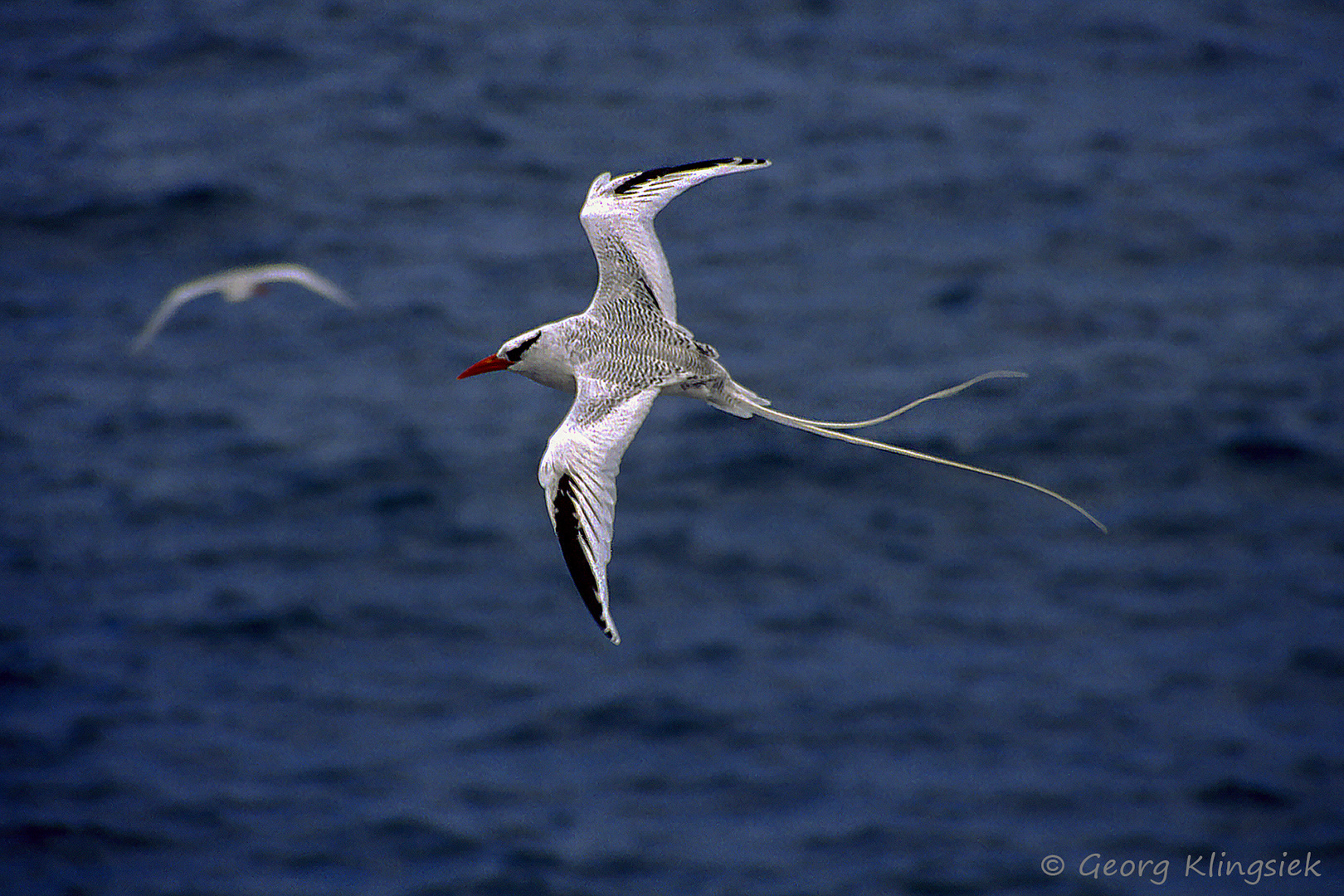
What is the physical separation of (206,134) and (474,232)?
677cm

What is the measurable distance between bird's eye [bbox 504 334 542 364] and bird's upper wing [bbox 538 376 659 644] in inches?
21.4

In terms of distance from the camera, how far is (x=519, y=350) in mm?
10352

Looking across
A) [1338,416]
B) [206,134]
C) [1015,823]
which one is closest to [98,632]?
[206,134]

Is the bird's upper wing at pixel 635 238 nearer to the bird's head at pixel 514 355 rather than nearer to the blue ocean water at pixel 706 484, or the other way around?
the bird's head at pixel 514 355

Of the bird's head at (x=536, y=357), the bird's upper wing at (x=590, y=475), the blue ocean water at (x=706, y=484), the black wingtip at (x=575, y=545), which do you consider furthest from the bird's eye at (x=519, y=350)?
the blue ocean water at (x=706, y=484)

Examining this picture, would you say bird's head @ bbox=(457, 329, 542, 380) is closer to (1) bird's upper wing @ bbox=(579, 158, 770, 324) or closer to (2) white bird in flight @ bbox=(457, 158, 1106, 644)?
(2) white bird in flight @ bbox=(457, 158, 1106, 644)

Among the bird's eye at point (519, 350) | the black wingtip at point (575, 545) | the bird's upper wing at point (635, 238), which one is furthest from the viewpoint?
the bird's upper wing at point (635, 238)

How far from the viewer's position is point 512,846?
2239 centimetres

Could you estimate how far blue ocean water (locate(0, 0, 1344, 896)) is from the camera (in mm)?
22969

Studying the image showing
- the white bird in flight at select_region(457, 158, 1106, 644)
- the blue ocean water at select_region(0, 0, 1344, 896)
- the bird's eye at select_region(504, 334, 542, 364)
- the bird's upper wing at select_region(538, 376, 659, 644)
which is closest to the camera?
the bird's upper wing at select_region(538, 376, 659, 644)

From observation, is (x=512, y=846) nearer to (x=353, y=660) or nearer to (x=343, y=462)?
(x=353, y=660)

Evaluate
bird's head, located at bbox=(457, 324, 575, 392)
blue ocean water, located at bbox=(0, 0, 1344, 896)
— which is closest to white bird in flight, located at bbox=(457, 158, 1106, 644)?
bird's head, located at bbox=(457, 324, 575, 392)

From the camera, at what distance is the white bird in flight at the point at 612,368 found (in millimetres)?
9180

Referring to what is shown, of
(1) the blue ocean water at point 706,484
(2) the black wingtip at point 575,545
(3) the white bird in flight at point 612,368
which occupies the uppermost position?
(3) the white bird in flight at point 612,368
